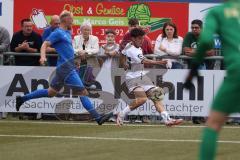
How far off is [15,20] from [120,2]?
2937mm

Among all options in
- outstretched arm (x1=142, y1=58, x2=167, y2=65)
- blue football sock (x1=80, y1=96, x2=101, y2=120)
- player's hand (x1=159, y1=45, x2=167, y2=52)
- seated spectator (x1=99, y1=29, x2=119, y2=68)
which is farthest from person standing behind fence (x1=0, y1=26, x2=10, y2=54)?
outstretched arm (x1=142, y1=58, x2=167, y2=65)

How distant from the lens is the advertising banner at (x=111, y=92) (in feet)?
61.4

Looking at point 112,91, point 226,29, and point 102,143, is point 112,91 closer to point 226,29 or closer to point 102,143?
point 102,143

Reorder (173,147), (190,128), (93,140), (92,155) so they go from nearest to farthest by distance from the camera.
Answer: (92,155) < (173,147) < (93,140) < (190,128)

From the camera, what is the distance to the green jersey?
821 cm

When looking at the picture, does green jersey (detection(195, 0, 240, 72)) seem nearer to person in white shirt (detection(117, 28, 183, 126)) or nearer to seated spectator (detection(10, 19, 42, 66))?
person in white shirt (detection(117, 28, 183, 126))

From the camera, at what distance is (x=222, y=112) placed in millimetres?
8383

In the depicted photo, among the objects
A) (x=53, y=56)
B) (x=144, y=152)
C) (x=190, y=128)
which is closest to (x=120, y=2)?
(x=53, y=56)

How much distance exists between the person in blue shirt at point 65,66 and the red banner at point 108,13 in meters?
6.77

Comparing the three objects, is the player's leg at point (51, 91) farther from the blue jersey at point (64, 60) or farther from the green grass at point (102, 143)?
the green grass at point (102, 143)

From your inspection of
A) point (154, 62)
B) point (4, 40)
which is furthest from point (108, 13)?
point (154, 62)

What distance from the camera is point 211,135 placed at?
8.41 m

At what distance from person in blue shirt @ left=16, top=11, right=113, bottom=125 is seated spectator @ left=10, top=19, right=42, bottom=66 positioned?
87.6 inches

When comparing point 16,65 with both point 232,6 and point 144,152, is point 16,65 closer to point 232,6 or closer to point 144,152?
point 144,152
